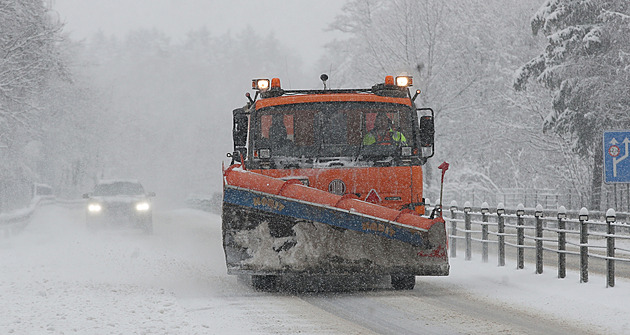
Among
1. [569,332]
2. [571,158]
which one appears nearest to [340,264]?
[569,332]

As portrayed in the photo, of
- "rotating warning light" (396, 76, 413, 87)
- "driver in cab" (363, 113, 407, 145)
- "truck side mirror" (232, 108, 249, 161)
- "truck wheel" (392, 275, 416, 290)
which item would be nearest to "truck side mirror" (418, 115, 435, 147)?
"driver in cab" (363, 113, 407, 145)

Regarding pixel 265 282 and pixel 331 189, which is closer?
pixel 331 189

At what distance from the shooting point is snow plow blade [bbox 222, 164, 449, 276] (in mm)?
10359

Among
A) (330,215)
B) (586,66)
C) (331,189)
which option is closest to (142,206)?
(586,66)

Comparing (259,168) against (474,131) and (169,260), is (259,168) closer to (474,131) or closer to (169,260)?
(169,260)

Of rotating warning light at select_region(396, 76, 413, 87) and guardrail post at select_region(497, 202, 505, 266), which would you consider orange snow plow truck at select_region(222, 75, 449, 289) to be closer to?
rotating warning light at select_region(396, 76, 413, 87)

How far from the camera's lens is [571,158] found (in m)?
31.5

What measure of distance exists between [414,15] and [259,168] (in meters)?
25.7

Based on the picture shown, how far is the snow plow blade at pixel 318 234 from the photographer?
10.4 metres

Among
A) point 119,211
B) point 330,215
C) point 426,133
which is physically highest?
point 426,133

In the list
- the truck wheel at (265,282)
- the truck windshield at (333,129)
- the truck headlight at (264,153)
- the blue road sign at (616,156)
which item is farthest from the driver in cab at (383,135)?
the blue road sign at (616,156)

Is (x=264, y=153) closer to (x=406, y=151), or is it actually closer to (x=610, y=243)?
(x=406, y=151)

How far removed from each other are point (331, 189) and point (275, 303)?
1.63 meters

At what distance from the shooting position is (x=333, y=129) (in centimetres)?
1170
